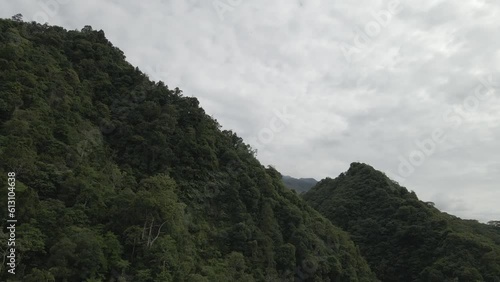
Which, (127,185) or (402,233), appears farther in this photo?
(402,233)

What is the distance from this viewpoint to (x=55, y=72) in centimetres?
4047

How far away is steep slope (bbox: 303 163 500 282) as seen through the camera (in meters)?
49.3

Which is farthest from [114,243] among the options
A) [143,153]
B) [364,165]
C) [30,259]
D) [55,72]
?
[364,165]

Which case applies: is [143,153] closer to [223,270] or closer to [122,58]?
[223,270]

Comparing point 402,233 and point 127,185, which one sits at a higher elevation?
point 402,233

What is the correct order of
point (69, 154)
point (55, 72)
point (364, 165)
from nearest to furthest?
point (69, 154) → point (55, 72) → point (364, 165)

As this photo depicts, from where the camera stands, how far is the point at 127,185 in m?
35.2

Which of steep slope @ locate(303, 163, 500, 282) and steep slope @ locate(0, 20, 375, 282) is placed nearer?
steep slope @ locate(0, 20, 375, 282)

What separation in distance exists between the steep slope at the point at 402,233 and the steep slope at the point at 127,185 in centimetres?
872

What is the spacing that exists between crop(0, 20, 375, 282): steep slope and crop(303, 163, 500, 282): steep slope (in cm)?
872

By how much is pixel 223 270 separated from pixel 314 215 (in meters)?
22.9

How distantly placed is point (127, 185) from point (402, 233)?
45.0 m

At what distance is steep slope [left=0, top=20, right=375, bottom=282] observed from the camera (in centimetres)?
2611

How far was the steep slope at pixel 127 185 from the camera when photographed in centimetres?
2611
